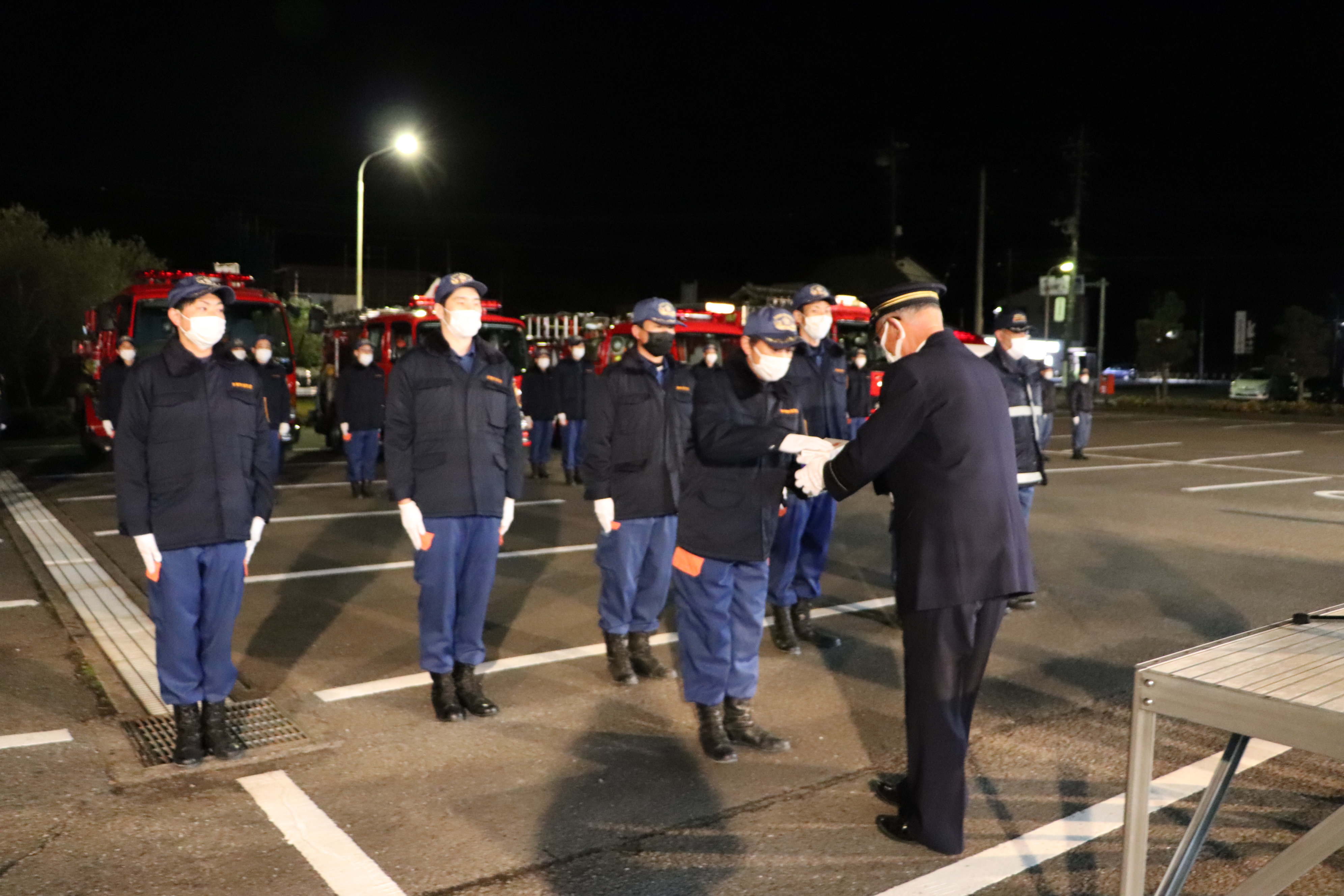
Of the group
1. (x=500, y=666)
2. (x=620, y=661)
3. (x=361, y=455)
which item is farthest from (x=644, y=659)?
(x=361, y=455)

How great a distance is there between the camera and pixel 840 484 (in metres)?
3.85

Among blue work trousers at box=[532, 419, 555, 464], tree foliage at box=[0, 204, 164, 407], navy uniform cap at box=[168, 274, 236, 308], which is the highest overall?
tree foliage at box=[0, 204, 164, 407]

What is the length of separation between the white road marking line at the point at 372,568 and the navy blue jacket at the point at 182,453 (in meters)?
3.49

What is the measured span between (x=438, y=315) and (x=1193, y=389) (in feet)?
205

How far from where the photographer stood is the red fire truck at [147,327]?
50.0 ft

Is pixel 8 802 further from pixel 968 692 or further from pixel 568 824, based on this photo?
pixel 968 692

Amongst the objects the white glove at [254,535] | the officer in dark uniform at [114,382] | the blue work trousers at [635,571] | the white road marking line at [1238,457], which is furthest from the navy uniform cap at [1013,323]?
the white road marking line at [1238,457]

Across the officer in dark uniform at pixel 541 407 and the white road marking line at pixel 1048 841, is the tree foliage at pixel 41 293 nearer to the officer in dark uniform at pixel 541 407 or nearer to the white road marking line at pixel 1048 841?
the officer in dark uniform at pixel 541 407

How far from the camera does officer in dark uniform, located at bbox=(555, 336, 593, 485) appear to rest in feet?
50.3

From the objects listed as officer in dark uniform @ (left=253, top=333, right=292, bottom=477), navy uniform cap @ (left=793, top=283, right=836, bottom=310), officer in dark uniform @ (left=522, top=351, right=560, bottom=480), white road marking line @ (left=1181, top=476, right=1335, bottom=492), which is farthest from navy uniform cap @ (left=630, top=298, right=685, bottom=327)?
white road marking line @ (left=1181, top=476, right=1335, bottom=492)

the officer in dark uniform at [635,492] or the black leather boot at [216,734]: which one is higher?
the officer in dark uniform at [635,492]

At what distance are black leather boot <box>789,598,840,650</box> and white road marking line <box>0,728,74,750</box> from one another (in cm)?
387

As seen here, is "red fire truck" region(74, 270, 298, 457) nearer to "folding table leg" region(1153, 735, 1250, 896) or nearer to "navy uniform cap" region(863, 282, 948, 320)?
"navy uniform cap" region(863, 282, 948, 320)

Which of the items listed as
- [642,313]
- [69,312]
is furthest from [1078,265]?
[642,313]
